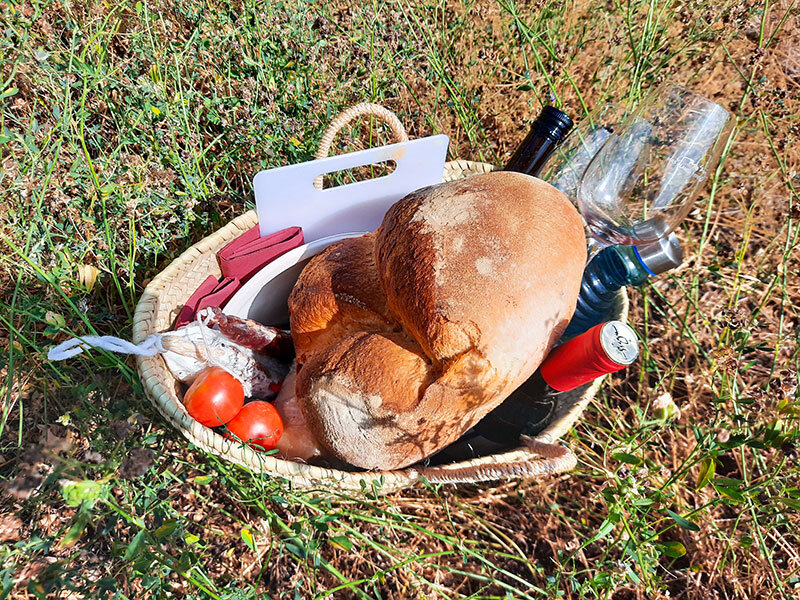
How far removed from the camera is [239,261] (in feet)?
5.24

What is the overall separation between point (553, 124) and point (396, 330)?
2.85 feet

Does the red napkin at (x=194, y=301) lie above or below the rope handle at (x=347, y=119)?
below

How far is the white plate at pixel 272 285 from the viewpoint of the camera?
1606mm

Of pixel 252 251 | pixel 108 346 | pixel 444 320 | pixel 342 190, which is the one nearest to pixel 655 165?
pixel 444 320

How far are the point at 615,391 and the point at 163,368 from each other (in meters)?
1.51

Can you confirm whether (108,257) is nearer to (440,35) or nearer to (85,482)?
(85,482)

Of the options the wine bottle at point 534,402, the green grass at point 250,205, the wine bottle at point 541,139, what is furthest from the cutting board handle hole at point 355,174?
the wine bottle at point 534,402

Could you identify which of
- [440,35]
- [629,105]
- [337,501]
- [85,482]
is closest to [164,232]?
[337,501]

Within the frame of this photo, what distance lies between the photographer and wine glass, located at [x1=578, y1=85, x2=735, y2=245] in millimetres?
1426

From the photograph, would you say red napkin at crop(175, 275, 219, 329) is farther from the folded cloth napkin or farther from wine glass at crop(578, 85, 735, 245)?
wine glass at crop(578, 85, 735, 245)

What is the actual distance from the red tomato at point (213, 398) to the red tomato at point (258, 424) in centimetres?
2

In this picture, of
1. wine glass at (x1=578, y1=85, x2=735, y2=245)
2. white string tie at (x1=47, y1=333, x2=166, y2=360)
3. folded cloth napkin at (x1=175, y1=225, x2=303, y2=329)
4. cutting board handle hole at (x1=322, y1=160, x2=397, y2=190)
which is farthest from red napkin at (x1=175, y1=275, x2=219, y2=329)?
wine glass at (x1=578, y1=85, x2=735, y2=245)

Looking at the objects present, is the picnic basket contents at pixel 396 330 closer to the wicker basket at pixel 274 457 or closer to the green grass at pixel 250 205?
the wicker basket at pixel 274 457

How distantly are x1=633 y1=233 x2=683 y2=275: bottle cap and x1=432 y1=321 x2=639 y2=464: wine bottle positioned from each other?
31cm
